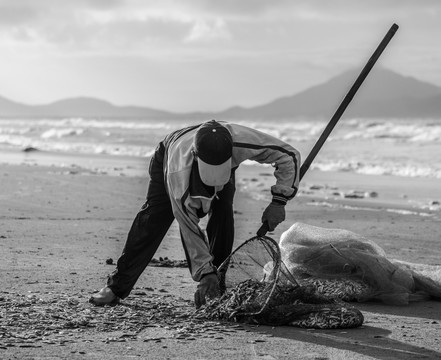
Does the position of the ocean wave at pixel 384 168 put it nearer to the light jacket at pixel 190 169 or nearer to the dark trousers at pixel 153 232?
the dark trousers at pixel 153 232

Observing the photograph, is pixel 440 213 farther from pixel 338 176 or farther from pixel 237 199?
pixel 338 176

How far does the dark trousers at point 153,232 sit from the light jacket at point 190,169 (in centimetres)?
32

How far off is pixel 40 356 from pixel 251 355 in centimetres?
112

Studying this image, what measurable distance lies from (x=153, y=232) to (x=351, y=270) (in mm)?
1590

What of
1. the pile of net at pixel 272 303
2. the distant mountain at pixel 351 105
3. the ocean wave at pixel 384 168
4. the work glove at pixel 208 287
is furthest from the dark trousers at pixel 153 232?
the distant mountain at pixel 351 105

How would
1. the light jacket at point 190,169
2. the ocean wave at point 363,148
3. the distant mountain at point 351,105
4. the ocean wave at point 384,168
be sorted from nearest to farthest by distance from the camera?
the light jacket at point 190,169 → the ocean wave at point 384,168 → the ocean wave at point 363,148 → the distant mountain at point 351,105

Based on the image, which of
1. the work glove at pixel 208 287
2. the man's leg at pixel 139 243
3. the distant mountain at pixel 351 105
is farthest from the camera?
the distant mountain at pixel 351 105

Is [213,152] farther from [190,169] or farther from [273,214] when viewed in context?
[273,214]

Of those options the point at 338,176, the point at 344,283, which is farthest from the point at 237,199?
the point at 344,283

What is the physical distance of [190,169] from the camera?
5180 mm

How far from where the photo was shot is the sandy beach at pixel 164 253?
188 inches

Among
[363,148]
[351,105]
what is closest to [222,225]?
[363,148]

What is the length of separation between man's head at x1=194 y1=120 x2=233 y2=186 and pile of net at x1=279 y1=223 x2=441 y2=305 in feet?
5.39

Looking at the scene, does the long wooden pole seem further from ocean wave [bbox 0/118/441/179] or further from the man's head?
ocean wave [bbox 0/118/441/179]
